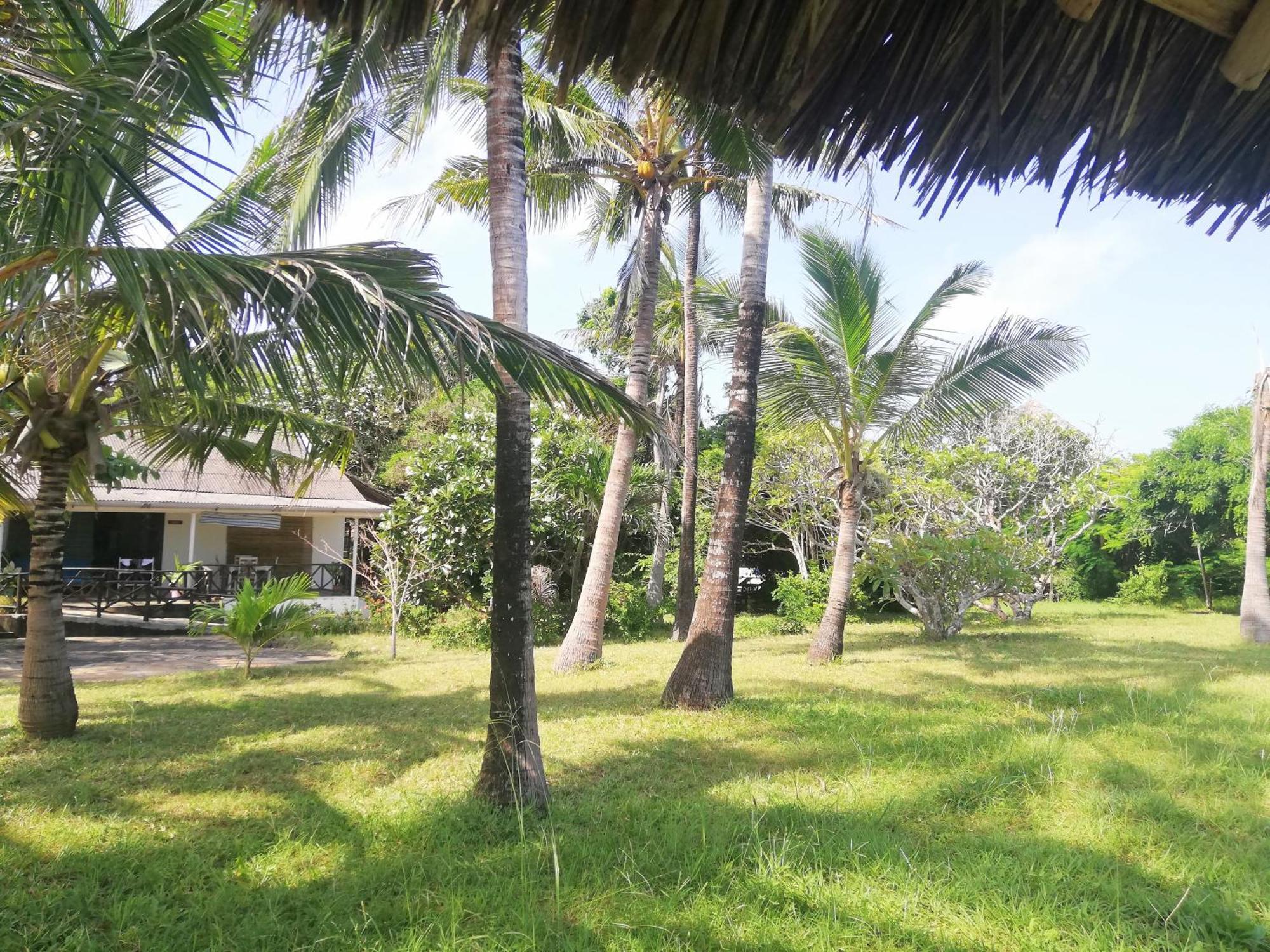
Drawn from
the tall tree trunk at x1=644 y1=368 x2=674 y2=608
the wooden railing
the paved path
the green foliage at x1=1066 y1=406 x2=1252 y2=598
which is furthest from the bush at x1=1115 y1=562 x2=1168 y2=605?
the paved path

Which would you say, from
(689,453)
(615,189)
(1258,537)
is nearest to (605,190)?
(615,189)

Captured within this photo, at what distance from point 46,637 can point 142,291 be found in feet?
14.0

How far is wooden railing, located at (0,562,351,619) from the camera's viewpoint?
50.1 feet

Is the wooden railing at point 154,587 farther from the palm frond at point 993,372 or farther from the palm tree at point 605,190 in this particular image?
the palm frond at point 993,372

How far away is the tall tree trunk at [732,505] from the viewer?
7684 millimetres

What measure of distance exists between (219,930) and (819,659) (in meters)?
8.74

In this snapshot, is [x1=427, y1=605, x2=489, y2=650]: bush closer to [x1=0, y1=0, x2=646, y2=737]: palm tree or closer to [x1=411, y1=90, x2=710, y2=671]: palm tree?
[x1=411, y1=90, x2=710, y2=671]: palm tree

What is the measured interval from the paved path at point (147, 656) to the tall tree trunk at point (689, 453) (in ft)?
18.0

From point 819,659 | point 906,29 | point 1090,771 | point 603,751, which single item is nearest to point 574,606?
point 819,659

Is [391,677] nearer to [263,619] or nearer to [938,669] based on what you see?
[263,619]

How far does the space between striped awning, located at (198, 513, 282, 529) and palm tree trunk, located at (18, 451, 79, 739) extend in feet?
38.8

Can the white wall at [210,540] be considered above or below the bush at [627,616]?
above

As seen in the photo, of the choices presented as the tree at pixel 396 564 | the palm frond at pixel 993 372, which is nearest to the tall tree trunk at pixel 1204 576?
the palm frond at pixel 993 372

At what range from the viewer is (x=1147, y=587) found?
2398cm
